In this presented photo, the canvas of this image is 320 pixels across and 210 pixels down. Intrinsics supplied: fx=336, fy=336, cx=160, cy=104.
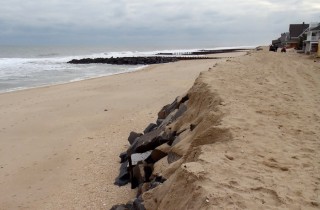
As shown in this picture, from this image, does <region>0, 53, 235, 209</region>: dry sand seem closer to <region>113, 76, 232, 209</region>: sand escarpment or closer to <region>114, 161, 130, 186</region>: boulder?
<region>114, 161, 130, 186</region>: boulder

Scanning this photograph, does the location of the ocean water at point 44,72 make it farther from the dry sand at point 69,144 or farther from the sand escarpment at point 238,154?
the sand escarpment at point 238,154

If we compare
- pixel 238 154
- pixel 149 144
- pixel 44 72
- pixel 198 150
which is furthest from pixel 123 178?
pixel 44 72

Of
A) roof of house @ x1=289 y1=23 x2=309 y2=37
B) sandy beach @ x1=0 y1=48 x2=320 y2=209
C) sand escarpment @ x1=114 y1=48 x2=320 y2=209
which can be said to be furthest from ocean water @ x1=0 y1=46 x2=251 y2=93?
roof of house @ x1=289 y1=23 x2=309 y2=37

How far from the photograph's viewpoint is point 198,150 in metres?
4.29

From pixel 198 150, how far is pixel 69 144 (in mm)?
5754

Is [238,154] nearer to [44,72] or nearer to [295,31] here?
[44,72]

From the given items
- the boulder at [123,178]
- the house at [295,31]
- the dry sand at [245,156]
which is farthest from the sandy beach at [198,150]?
the house at [295,31]

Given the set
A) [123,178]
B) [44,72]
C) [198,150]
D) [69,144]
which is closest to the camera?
[198,150]

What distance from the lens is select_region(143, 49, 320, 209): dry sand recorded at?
10.6 feet

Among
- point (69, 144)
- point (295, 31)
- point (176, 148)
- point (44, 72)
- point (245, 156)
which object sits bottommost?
point (44, 72)

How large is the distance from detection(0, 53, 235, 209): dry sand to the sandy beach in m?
0.03

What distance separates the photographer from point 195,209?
3.12 metres

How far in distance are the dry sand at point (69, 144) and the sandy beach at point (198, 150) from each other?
0.03 meters

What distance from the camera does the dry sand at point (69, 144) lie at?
624 cm
